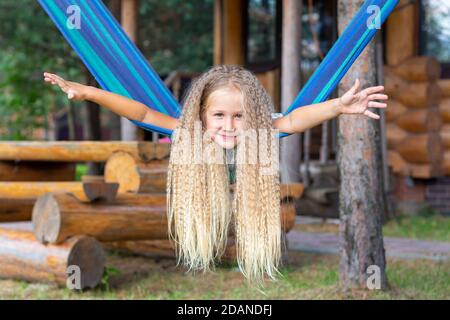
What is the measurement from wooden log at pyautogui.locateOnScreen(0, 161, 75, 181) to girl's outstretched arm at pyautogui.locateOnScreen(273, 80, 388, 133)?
4385mm

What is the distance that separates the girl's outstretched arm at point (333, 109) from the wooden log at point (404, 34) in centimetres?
612

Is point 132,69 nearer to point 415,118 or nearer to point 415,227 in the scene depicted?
point 415,227

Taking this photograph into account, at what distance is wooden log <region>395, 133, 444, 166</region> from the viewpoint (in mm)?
Answer: 8461

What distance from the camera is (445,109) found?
856cm

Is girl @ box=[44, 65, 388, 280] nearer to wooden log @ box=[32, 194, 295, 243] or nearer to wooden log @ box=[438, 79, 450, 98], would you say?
wooden log @ box=[32, 194, 295, 243]

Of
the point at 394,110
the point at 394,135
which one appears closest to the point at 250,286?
the point at 394,135

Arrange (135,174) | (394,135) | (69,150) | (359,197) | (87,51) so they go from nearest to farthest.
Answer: (87,51) → (359,197) → (135,174) → (69,150) → (394,135)

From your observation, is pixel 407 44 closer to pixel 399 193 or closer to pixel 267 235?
pixel 399 193

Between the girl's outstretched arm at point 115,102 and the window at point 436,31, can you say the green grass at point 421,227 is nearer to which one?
the window at point 436,31

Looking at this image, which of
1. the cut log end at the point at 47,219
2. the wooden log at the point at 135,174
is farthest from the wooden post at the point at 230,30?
the cut log end at the point at 47,219

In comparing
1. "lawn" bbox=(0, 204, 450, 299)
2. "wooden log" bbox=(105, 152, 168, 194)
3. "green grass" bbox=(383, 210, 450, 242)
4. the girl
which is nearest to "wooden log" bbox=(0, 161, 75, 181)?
"wooden log" bbox=(105, 152, 168, 194)

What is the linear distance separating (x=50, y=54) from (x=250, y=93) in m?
9.62

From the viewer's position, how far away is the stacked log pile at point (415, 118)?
8.46 m

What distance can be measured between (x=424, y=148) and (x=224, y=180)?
5.91 metres
